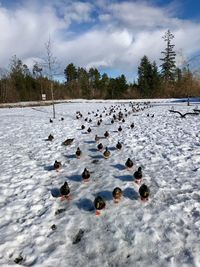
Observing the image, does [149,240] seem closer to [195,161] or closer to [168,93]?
[195,161]

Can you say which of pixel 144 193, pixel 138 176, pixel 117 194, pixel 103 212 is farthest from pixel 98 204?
pixel 138 176

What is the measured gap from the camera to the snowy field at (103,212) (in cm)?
501

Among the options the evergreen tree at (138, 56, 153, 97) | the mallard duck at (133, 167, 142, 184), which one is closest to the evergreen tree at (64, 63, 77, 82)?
the evergreen tree at (138, 56, 153, 97)

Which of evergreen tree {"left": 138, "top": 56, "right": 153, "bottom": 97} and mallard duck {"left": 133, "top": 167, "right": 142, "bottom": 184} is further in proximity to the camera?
evergreen tree {"left": 138, "top": 56, "right": 153, "bottom": 97}

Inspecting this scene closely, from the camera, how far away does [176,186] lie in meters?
7.29

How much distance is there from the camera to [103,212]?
634cm

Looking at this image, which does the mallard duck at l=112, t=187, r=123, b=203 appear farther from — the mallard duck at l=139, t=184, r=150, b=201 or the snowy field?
the mallard duck at l=139, t=184, r=150, b=201

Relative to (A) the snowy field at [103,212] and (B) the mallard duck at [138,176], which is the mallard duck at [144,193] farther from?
(B) the mallard duck at [138,176]

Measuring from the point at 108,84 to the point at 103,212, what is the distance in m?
76.6

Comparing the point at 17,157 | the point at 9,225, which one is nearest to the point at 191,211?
the point at 9,225

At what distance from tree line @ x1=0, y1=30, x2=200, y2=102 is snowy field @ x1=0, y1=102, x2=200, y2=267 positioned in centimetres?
5402

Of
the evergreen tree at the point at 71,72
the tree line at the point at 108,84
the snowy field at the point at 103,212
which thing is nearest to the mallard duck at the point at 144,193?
the snowy field at the point at 103,212

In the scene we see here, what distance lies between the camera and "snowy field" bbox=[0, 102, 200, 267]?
Answer: 5008mm

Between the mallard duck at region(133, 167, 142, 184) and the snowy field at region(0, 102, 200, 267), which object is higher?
the mallard duck at region(133, 167, 142, 184)
